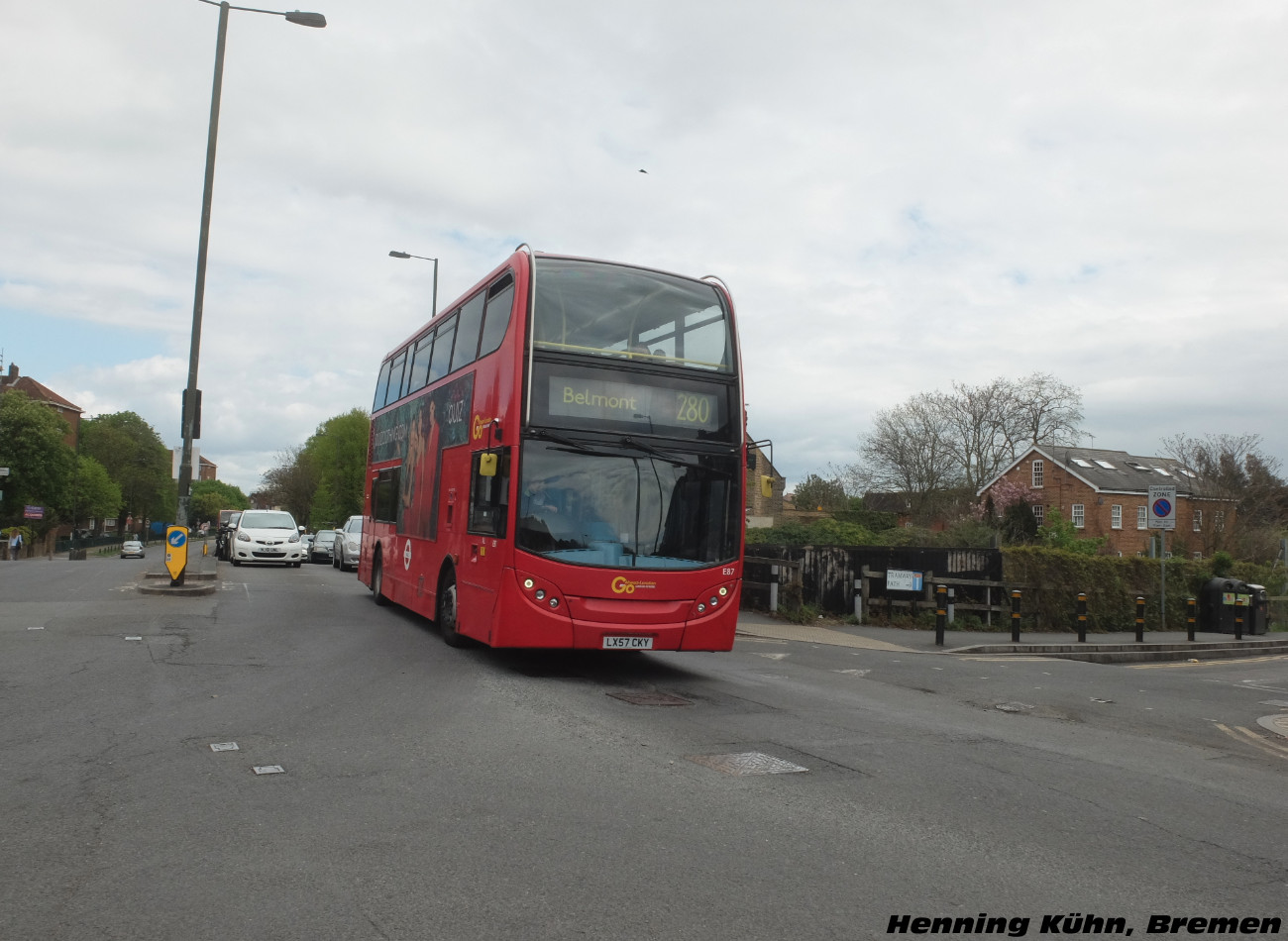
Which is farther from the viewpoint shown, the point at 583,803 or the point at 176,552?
the point at 176,552

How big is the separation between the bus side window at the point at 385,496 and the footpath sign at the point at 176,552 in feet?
10.7

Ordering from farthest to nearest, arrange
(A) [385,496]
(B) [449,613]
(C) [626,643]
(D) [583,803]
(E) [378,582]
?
1. (E) [378,582]
2. (A) [385,496]
3. (B) [449,613]
4. (C) [626,643]
5. (D) [583,803]

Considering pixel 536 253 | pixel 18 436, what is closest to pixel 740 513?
pixel 536 253

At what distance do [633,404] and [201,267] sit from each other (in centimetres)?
1118

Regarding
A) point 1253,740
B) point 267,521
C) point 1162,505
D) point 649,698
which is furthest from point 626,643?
point 267,521

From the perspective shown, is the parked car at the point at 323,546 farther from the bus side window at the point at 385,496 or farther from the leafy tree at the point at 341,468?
the leafy tree at the point at 341,468

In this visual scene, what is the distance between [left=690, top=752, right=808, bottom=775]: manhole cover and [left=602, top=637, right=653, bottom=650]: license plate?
127 inches

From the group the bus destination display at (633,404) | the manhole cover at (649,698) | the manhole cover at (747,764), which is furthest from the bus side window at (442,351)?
the manhole cover at (747,764)

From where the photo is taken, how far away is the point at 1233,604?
2539 cm

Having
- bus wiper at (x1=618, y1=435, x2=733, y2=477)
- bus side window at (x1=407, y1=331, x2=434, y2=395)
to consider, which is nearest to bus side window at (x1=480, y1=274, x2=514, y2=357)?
bus wiper at (x1=618, y1=435, x2=733, y2=477)

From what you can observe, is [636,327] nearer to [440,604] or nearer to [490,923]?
[440,604]

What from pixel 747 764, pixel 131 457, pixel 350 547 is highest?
pixel 131 457

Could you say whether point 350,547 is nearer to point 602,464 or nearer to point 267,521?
point 267,521

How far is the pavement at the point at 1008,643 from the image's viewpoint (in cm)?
1741
